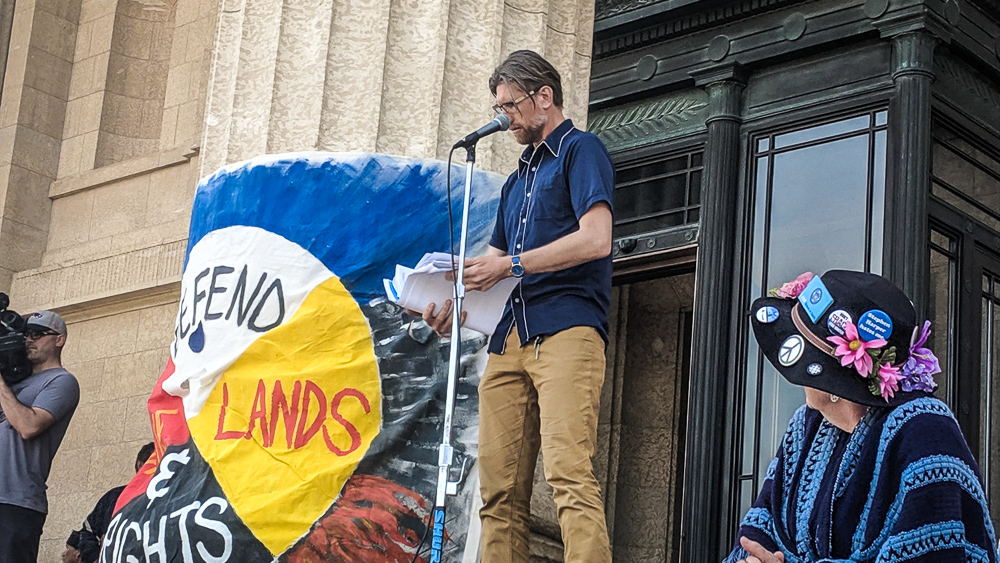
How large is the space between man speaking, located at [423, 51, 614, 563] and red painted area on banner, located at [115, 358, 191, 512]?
1.36 metres

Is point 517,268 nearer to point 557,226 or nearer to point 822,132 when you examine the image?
point 557,226

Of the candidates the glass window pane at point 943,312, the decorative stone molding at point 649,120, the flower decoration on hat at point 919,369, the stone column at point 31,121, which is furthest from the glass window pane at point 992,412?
the stone column at point 31,121

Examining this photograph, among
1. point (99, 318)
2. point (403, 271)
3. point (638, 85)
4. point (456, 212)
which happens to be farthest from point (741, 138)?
point (99, 318)

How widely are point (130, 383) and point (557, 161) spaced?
19.8 feet

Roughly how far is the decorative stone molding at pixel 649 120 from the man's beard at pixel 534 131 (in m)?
3.33

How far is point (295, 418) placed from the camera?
603 cm

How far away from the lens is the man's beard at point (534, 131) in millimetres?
5703

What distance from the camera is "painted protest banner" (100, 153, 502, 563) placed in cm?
590

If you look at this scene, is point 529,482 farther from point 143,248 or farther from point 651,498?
point 143,248

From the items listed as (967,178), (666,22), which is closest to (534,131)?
(967,178)

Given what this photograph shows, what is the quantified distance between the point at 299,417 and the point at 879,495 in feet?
9.08

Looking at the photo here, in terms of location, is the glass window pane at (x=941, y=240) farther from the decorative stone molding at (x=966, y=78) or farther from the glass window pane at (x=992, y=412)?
the decorative stone molding at (x=966, y=78)

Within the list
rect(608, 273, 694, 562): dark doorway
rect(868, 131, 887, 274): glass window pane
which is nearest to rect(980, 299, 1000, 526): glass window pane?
rect(868, 131, 887, 274): glass window pane

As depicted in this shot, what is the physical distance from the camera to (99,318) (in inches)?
442
